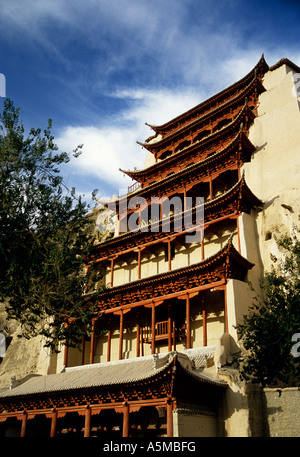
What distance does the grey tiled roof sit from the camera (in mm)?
13633

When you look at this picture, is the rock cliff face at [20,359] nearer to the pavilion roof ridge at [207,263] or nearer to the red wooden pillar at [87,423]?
the pavilion roof ridge at [207,263]

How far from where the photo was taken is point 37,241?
40.6ft

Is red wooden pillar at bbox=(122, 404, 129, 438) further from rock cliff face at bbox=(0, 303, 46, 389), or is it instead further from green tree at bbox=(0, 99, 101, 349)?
rock cliff face at bbox=(0, 303, 46, 389)

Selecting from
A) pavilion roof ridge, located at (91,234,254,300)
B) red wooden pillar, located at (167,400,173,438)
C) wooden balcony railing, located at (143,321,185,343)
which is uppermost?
pavilion roof ridge, located at (91,234,254,300)

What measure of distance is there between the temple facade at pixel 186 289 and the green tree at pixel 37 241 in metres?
1.09

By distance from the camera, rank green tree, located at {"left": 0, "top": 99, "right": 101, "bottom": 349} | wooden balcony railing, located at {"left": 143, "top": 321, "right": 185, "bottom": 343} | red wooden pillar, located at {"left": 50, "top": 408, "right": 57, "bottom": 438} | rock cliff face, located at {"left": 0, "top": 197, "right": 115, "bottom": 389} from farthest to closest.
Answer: rock cliff face, located at {"left": 0, "top": 197, "right": 115, "bottom": 389}, wooden balcony railing, located at {"left": 143, "top": 321, "right": 185, "bottom": 343}, red wooden pillar, located at {"left": 50, "top": 408, "right": 57, "bottom": 438}, green tree, located at {"left": 0, "top": 99, "right": 101, "bottom": 349}

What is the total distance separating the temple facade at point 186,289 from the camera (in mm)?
13766

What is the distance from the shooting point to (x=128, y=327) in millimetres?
22797

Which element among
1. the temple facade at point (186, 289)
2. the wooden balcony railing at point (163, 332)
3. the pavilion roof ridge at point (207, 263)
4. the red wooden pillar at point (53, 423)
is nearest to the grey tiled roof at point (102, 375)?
the temple facade at point (186, 289)

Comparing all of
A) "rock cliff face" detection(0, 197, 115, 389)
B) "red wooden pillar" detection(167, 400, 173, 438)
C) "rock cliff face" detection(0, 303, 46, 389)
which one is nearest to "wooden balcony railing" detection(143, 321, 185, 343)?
"rock cliff face" detection(0, 197, 115, 389)

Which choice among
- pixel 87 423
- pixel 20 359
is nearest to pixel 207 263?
pixel 87 423

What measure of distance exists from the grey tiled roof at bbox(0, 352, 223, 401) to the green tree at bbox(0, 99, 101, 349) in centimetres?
250
